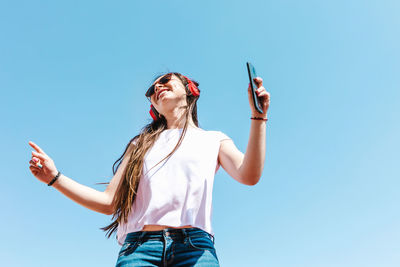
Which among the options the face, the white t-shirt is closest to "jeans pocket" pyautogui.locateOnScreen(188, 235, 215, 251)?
the white t-shirt

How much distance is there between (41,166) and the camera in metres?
3.21

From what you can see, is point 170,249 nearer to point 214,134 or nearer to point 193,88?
point 214,134

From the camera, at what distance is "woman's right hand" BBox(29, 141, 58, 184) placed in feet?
10.5

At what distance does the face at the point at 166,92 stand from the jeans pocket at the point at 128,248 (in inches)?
68.5

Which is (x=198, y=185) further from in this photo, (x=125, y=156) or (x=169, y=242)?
(x=125, y=156)

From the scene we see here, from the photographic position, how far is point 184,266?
111 inches

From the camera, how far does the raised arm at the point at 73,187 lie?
3221mm

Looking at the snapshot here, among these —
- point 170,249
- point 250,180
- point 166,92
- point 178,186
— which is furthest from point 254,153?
point 166,92

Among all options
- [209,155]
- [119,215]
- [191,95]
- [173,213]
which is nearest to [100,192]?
[119,215]

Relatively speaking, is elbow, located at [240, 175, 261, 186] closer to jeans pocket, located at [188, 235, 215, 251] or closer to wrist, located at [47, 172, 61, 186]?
jeans pocket, located at [188, 235, 215, 251]

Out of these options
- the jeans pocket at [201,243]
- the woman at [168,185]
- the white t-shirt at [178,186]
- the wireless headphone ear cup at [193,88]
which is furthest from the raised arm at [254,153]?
the wireless headphone ear cup at [193,88]

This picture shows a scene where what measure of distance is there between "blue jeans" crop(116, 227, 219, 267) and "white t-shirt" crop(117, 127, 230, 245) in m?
0.09

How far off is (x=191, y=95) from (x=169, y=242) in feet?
7.03

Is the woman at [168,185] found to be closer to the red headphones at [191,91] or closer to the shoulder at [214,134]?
the shoulder at [214,134]
